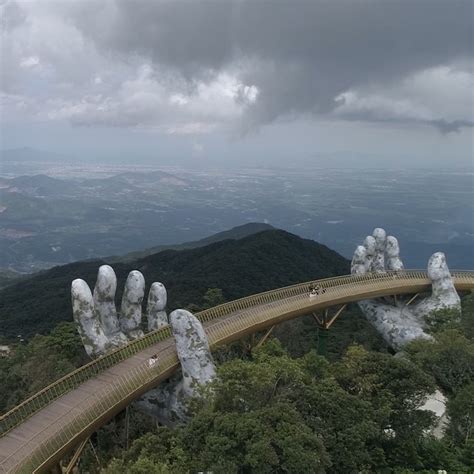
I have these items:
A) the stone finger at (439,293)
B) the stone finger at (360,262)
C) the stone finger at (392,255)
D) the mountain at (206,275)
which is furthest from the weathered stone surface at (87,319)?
the mountain at (206,275)

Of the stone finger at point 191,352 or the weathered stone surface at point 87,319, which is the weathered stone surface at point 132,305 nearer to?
the weathered stone surface at point 87,319

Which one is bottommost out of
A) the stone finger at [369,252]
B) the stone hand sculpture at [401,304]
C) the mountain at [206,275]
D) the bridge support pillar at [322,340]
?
the mountain at [206,275]

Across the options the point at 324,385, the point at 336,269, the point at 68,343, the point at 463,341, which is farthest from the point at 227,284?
the point at 324,385

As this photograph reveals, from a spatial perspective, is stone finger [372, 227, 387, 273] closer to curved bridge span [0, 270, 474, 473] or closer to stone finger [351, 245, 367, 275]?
stone finger [351, 245, 367, 275]

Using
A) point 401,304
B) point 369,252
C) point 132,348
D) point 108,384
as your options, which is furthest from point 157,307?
point 401,304

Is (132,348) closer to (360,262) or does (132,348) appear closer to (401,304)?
(360,262)

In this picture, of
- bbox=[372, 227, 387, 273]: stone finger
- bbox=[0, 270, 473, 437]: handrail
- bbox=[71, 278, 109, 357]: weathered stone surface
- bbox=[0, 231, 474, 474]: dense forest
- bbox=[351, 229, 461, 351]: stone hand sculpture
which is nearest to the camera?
bbox=[0, 231, 474, 474]: dense forest

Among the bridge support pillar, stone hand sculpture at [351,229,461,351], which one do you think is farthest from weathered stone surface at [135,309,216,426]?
stone hand sculpture at [351,229,461,351]
